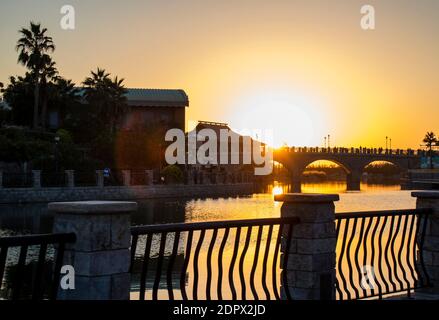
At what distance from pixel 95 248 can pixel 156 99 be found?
3591 inches

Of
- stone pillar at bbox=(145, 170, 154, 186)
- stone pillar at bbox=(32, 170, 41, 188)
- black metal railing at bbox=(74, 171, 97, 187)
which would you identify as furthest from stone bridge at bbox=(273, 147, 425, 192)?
stone pillar at bbox=(32, 170, 41, 188)

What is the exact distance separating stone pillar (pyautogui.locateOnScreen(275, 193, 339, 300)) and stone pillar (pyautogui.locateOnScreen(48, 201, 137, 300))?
2925mm

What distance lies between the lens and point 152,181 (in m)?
68.7

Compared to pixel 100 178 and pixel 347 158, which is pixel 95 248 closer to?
pixel 100 178

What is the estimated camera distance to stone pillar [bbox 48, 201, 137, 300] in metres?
6.55

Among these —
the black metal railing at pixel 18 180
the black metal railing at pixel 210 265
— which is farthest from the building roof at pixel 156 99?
the black metal railing at pixel 210 265

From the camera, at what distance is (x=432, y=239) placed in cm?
1117

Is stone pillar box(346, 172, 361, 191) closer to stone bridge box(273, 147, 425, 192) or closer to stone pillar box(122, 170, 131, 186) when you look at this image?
stone bridge box(273, 147, 425, 192)

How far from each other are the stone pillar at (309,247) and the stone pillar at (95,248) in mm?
2925

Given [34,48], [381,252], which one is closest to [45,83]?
[34,48]

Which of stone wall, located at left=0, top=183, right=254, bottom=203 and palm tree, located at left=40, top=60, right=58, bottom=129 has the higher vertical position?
palm tree, located at left=40, top=60, right=58, bottom=129
